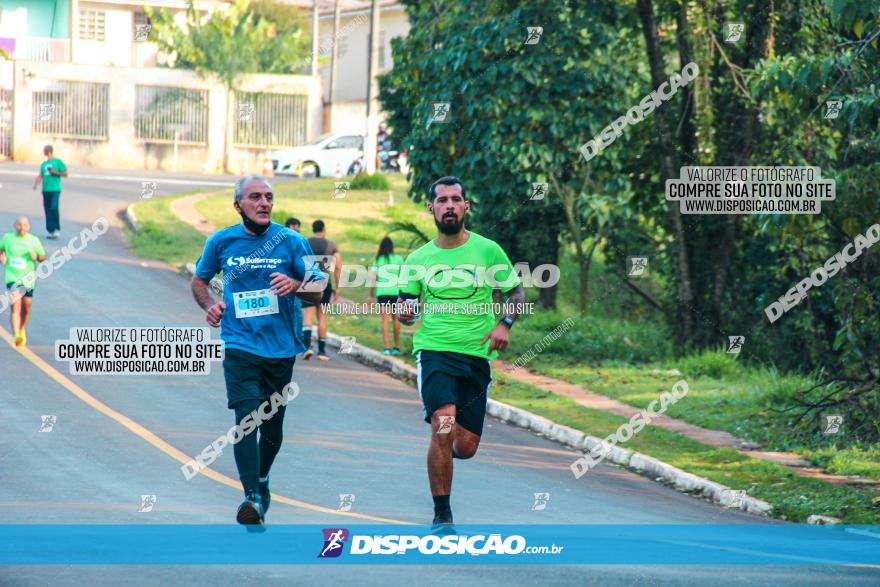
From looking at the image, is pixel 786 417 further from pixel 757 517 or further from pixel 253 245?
pixel 253 245

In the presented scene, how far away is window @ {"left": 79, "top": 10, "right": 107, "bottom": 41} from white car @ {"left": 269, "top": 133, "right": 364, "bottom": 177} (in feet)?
55.4

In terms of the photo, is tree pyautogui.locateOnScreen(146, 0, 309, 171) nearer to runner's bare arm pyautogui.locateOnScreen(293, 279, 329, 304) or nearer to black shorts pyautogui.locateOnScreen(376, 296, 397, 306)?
black shorts pyautogui.locateOnScreen(376, 296, 397, 306)

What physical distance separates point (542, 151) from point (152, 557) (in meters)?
12.9

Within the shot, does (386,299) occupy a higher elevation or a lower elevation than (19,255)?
lower

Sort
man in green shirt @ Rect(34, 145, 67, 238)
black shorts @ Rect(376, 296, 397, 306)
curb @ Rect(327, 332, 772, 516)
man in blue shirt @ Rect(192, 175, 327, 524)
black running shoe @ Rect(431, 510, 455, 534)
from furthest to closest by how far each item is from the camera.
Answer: man in green shirt @ Rect(34, 145, 67, 238) < black shorts @ Rect(376, 296, 397, 306) < curb @ Rect(327, 332, 772, 516) < man in blue shirt @ Rect(192, 175, 327, 524) < black running shoe @ Rect(431, 510, 455, 534)

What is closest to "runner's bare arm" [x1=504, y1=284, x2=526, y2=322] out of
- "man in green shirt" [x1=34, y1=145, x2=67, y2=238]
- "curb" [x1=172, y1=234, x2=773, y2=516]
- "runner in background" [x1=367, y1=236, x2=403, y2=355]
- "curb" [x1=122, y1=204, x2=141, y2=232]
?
"curb" [x1=172, y1=234, x2=773, y2=516]

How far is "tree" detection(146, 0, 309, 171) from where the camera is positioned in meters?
46.8

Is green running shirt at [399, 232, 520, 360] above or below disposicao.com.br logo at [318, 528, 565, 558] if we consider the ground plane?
above

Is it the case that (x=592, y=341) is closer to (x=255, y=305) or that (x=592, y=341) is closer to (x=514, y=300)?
(x=514, y=300)

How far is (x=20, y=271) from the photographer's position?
18188mm

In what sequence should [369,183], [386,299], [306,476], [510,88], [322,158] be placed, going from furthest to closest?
[322,158] < [369,183] < [386,299] < [510,88] < [306,476]

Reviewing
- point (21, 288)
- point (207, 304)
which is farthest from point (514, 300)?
point (21, 288)

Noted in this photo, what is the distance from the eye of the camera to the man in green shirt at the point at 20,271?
17859mm

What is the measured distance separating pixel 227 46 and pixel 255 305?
39.7 meters
